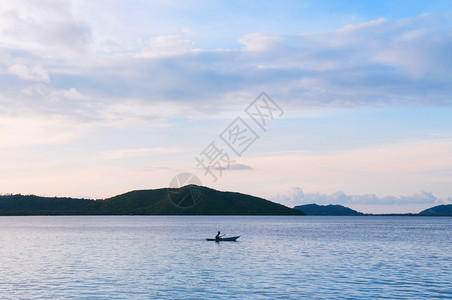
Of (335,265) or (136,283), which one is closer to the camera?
(136,283)

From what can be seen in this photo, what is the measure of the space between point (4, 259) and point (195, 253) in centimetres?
2949

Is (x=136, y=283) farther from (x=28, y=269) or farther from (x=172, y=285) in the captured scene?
(x=28, y=269)

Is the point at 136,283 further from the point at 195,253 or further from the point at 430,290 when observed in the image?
the point at 195,253

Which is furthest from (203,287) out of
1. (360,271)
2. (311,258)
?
(311,258)

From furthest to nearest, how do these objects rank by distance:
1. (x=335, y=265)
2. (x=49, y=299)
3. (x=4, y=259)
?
(x=4, y=259) < (x=335, y=265) < (x=49, y=299)

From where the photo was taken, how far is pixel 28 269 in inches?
2242

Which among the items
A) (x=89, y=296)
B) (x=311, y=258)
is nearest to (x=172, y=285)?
(x=89, y=296)

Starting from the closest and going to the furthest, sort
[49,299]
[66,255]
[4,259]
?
[49,299], [4,259], [66,255]

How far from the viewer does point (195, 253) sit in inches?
3157

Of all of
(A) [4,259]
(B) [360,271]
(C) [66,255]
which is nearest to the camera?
(B) [360,271]

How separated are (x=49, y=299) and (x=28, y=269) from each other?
20121mm

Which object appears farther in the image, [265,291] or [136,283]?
[136,283]

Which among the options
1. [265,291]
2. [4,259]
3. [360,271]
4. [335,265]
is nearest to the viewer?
[265,291]

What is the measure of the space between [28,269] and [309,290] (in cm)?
3433
